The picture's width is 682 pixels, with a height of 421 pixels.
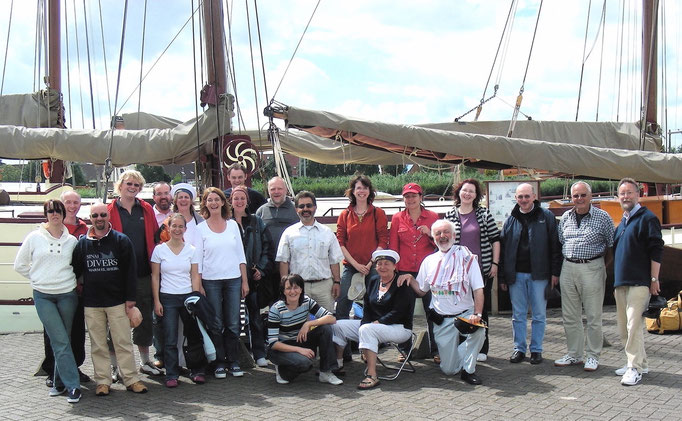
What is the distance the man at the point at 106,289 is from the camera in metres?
5.79

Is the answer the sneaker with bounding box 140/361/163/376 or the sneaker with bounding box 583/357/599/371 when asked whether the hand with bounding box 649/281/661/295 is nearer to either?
the sneaker with bounding box 583/357/599/371

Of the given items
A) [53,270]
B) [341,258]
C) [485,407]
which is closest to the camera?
[485,407]

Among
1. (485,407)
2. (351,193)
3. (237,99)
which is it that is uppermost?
(237,99)

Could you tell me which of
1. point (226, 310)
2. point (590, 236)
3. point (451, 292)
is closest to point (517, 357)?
point (451, 292)

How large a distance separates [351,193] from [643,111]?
26.4ft

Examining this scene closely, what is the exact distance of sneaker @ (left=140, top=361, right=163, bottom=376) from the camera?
253 inches

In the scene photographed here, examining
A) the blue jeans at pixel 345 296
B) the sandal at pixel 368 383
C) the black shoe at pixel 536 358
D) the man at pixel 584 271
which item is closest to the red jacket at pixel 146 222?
the blue jeans at pixel 345 296

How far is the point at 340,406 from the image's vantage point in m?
5.47

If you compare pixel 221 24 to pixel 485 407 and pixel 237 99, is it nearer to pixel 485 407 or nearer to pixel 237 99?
pixel 237 99

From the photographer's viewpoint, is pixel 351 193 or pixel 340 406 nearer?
pixel 340 406

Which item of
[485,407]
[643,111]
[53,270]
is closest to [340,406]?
[485,407]

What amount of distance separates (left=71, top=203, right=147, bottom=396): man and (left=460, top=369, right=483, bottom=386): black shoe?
2670 millimetres

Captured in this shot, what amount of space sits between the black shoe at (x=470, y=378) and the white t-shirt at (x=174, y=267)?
97.5 inches

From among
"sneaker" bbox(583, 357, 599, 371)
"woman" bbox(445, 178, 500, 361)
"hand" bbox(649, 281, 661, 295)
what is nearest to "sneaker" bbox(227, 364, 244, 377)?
"woman" bbox(445, 178, 500, 361)
